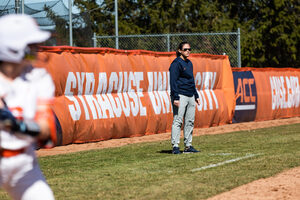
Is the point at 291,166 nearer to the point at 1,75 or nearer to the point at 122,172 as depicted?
the point at 122,172

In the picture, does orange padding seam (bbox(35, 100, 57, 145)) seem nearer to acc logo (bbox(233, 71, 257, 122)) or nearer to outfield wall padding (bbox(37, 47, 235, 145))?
outfield wall padding (bbox(37, 47, 235, 145))

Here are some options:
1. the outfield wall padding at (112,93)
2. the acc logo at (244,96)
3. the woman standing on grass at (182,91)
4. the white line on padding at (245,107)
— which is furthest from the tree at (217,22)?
the woman standing on grass at (182,91)

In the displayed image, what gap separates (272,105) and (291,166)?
40.8 feet

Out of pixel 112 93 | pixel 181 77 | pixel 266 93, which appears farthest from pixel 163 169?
pixel 266 93

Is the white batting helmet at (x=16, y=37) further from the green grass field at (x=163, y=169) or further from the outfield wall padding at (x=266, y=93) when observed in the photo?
the outfield wall padding at (x=266, y=93)

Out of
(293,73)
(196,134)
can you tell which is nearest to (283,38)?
(293,73)

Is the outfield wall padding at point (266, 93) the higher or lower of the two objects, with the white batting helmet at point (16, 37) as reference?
lower

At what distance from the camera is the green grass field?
265 inches

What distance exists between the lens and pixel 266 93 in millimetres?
20578

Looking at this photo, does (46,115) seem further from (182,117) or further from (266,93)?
(266,93)

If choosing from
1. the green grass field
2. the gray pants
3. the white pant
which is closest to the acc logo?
the green grass field

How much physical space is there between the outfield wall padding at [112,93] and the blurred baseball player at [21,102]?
311 inches

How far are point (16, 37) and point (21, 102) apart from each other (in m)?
0.34

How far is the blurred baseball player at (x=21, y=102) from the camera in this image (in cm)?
297
